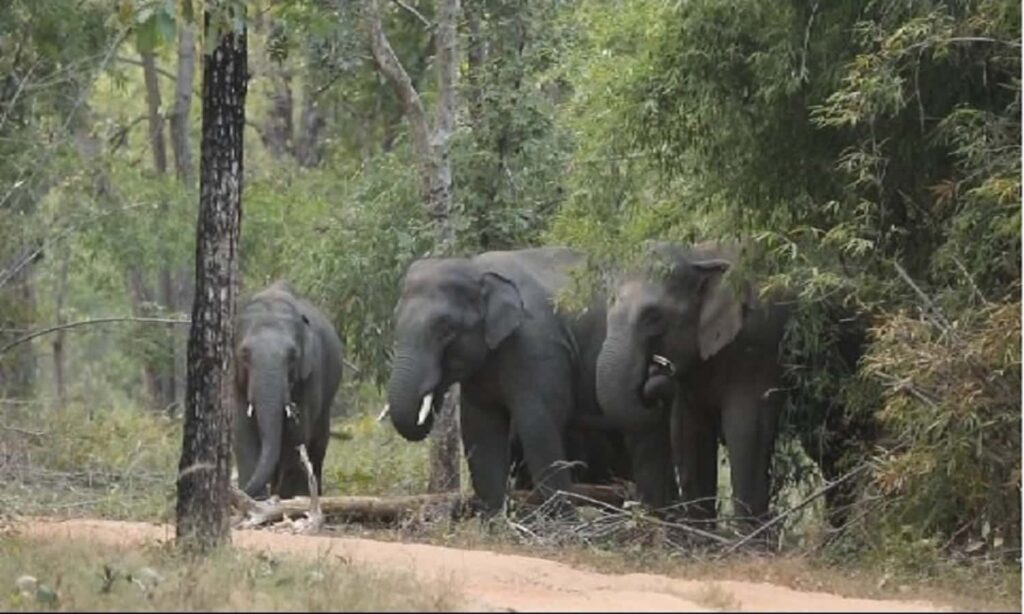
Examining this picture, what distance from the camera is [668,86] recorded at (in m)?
15.3

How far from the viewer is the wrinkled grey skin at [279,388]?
19.3 metres

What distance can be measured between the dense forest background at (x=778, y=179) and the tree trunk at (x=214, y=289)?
424 millimetres

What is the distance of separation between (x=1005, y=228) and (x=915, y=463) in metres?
1.47

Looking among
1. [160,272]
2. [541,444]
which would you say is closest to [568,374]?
[541,444]

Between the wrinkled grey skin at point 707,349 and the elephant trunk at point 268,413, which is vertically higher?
the wrinkled grey skin at point 707,349

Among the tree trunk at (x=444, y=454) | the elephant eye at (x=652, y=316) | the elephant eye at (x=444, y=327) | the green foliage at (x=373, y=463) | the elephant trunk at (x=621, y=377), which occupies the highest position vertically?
the elephant eye at (x=652, y=316)

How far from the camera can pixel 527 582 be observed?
11.6m

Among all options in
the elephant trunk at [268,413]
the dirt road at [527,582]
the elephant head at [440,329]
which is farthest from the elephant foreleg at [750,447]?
the elephant trunk at [268,413]

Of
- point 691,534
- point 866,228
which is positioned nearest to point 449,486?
point 691,534

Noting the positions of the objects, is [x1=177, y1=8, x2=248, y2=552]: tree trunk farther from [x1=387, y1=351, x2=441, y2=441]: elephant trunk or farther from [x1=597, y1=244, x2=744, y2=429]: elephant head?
[x1=387, y1=351, x2=441, y2=441]: elephant trunk

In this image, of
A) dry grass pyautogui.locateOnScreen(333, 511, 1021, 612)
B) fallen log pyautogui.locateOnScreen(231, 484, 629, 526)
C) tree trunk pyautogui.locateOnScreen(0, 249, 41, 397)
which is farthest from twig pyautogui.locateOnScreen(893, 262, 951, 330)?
tree trunk pyautogui.locateOnScreen(0, 249, 41, 397)

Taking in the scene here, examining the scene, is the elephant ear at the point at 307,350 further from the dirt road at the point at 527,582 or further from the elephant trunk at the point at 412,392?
the dirt road at the point at 527,582

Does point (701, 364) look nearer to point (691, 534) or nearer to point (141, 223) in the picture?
point (691, 534)

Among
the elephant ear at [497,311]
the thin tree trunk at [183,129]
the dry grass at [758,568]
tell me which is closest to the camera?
the dry grass at [758,568]
